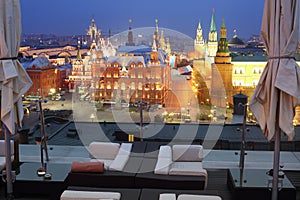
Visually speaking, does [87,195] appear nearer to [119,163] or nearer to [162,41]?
[119,163]

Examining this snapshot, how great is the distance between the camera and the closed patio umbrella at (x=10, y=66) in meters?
2.46

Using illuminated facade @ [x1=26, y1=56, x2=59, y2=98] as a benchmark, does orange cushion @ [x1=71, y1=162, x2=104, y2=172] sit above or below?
below

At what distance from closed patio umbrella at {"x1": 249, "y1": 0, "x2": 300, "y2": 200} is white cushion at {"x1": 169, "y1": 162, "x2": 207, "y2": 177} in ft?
2.63

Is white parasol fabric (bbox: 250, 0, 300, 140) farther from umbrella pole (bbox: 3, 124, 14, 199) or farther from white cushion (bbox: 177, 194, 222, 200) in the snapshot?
umbrella pole (bbox: 3, 124, 14, 199)

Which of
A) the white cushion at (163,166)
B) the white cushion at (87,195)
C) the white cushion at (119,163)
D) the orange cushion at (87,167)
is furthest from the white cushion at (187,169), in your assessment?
the white cushion at (87,195)

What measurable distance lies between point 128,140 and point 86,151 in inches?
19.7

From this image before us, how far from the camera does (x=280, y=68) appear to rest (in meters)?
2.26

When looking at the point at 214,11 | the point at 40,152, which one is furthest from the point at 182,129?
the point at 214,11

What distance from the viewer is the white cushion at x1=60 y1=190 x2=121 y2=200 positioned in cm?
240

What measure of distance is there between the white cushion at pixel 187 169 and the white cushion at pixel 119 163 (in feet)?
1.42

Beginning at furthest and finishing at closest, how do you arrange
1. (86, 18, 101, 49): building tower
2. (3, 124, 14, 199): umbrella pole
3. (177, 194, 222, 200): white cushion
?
(86, 18, 101, 49): building tower < (3, 124, 14, 199): umbrella pole < (177, 194, 222, 200): white cushion

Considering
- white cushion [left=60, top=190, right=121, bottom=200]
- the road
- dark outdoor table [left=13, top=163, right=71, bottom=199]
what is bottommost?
dark outdoor table [left=13, top=163, right=71, bottom=199]

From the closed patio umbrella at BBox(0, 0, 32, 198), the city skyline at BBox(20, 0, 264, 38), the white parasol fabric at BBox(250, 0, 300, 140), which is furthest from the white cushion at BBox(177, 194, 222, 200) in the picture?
the city skyline at BBox(20, 0, 264, 38)

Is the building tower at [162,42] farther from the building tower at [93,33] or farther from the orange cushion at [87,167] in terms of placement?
the orange cushion at [87,167]
